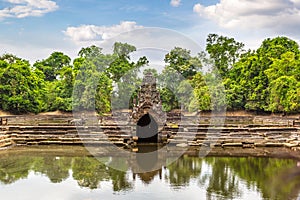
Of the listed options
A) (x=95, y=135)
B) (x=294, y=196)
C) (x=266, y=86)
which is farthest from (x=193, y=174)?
(x=266, y=86)

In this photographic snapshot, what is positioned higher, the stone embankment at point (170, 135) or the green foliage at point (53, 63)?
the green foliage at point (53, 63)

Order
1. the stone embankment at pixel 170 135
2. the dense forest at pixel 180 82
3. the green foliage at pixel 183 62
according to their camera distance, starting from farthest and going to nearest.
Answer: the green foliage at pixel 183 62 → the dense forest at pixel 180 82 → the stone embankment at pixel 170 135

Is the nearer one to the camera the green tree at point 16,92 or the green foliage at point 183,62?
the green tree at point 16,92

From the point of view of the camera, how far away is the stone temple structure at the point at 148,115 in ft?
79.2

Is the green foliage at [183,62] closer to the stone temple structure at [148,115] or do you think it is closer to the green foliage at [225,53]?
the green foliage at [225,53]

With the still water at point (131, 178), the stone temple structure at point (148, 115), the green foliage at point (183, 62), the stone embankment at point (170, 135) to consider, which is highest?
the green foliage at point (183, 62)

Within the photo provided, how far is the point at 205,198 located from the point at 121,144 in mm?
12540

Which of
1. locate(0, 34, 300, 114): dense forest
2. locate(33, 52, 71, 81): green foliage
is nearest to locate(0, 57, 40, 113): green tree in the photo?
locate(0, 34, 300, 114): dense forest

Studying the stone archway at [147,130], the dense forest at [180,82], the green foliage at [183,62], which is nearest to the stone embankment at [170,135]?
the stone archway at [147,130]

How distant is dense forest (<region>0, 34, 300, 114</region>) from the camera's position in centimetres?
4592

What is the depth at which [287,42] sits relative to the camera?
5372 cm

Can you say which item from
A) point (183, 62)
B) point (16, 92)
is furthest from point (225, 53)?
point (16, 92)

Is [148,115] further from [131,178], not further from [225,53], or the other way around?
[225,53]

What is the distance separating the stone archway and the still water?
4699mm
